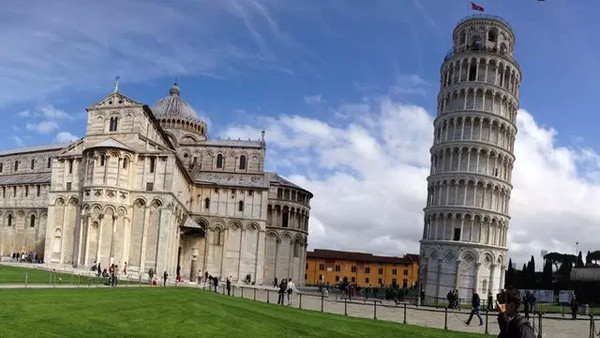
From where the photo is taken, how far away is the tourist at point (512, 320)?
7.28 meters

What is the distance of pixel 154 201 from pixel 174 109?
28233 mm

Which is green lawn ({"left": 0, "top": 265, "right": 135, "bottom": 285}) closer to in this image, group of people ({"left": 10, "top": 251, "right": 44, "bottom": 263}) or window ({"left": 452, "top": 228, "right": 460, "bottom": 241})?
group of people ({"left": 10, "top": 251, "right": 44, "bottom": 263})

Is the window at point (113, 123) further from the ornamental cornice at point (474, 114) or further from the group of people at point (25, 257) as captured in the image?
the ornamental cornice at point (474, 114)

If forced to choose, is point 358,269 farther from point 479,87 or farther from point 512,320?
point 512,320

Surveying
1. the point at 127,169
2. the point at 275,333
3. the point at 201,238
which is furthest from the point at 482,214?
the point at 275,333

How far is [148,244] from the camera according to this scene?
180ft

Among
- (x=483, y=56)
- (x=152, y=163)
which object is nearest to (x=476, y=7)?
(x=483, y=56)

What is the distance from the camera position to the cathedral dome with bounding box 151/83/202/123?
8050 cm

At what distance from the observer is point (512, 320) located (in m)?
7.57

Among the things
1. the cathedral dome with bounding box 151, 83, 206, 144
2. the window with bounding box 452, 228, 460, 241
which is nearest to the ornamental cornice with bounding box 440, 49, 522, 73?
the window with bounding box 452, 228, 460, 241

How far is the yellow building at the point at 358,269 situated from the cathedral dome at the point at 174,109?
46.9 meters

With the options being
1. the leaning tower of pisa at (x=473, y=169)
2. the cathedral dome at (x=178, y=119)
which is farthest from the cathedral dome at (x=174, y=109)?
the leaning tower of pisa at (x=473, y=169)

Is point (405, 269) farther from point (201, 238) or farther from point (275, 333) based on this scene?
point (275, 333)

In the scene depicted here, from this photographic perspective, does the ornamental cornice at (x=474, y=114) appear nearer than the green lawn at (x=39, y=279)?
No
